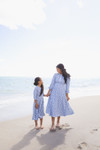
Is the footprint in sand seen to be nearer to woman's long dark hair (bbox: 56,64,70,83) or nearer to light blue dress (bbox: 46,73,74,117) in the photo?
light blue dress (bbox: 46,73,74,117)

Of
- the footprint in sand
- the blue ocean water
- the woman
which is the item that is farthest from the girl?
the blue ocean water

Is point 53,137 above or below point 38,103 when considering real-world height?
below

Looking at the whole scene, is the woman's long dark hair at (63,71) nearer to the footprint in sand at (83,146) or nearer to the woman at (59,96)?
the woman at (59,96)

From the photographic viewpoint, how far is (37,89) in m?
4.13

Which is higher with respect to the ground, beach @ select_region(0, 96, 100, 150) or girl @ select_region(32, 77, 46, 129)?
girl @ select_region(32, 77, 46, 129)

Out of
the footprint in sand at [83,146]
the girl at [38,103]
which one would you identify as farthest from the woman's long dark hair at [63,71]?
the footprint in sand at [83,146]

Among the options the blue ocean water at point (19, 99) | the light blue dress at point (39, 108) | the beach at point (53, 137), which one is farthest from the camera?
the blue ocean water at point (19, 99)

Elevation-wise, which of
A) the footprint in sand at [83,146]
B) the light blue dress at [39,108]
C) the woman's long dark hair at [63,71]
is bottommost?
the footprint in sand at [83,146]

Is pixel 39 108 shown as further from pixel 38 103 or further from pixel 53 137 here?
pixel 53 137

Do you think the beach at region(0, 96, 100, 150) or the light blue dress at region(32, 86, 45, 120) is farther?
the light blue dress at region(32, 86, 45, 120)

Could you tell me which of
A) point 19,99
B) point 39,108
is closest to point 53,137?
point 39,108

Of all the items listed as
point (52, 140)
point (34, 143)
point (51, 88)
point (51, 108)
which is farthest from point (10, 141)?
point (51, 88)

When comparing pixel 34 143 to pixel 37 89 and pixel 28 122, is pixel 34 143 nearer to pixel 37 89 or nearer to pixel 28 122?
pixel 37 89

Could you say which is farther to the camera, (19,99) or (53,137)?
(19,99)
